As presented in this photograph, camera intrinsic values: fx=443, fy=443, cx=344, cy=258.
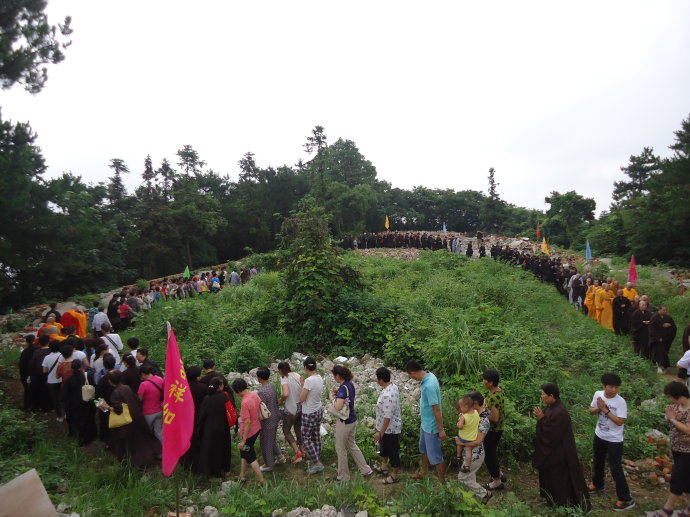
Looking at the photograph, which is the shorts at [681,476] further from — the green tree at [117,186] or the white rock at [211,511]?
the green tree at [117,186]

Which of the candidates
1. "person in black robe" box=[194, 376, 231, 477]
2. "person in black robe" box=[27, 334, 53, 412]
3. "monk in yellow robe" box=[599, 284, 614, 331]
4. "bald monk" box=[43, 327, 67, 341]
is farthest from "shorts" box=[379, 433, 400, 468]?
"monk in yellow robe" box=[599, 284, 614, 331]

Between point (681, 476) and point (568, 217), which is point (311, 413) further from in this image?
point (568, 217)

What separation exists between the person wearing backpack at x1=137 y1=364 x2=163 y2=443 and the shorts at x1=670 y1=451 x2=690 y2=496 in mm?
5705

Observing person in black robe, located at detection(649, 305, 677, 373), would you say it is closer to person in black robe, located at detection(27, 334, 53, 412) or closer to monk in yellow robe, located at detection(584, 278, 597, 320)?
monk in yellow robe, located at detection(584, 278, 597, 320)

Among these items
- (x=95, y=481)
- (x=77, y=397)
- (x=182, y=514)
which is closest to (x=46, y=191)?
(x=77, y=397)

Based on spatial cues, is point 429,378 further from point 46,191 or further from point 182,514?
point 46,191

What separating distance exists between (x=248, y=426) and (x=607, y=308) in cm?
1008

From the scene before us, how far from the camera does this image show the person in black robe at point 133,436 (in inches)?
A: 211

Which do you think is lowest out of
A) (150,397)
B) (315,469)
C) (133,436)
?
(315,469)

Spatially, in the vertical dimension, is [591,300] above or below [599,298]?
below

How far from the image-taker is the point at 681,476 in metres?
4.38

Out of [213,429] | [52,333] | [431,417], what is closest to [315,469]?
[213,429]

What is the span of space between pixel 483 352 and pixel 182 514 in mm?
5377

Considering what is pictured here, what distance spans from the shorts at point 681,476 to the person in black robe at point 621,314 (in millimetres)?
6996
